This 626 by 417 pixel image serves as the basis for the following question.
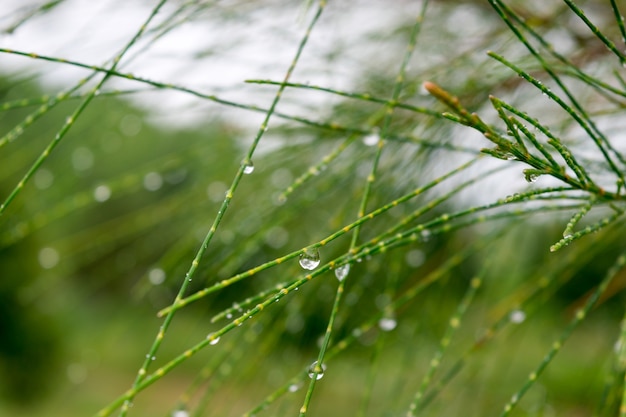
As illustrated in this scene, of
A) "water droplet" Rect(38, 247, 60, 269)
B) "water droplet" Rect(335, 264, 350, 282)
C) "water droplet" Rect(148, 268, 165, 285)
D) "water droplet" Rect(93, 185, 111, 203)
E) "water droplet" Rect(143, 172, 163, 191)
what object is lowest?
"water droplet" Rect(335, 264, 350, 282)

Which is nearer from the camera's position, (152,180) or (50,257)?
(152,180)

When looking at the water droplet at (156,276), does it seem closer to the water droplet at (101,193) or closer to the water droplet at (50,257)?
the water droplet at (101,193)

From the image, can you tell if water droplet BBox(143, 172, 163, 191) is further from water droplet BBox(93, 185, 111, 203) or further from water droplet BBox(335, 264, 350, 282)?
water droplet BBox(335, 264, 350, 282)

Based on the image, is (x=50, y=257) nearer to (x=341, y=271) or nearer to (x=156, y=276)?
(x=156, y=276)

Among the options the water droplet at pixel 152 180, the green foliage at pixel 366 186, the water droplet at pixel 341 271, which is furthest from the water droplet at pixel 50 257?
the water droplet at pixel 341 271

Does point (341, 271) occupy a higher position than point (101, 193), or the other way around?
point (101, 193)

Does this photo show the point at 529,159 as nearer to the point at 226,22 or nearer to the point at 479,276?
the point at 479,276

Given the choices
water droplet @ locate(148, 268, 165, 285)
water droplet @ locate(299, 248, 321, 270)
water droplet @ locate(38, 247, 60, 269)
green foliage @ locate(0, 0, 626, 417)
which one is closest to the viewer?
water droplet @ locate(299, 248, 321, 270)

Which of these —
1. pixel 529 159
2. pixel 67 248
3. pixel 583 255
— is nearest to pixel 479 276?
pixel 583 255

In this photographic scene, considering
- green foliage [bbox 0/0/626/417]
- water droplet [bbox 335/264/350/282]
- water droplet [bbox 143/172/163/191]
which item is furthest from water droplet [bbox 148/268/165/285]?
water droplet [bbox 335/264/350/282]

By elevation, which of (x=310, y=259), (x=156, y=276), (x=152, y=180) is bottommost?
(x=310, y=259)

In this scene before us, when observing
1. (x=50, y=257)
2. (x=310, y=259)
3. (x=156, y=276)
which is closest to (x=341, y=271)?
(x=310, y=259)
